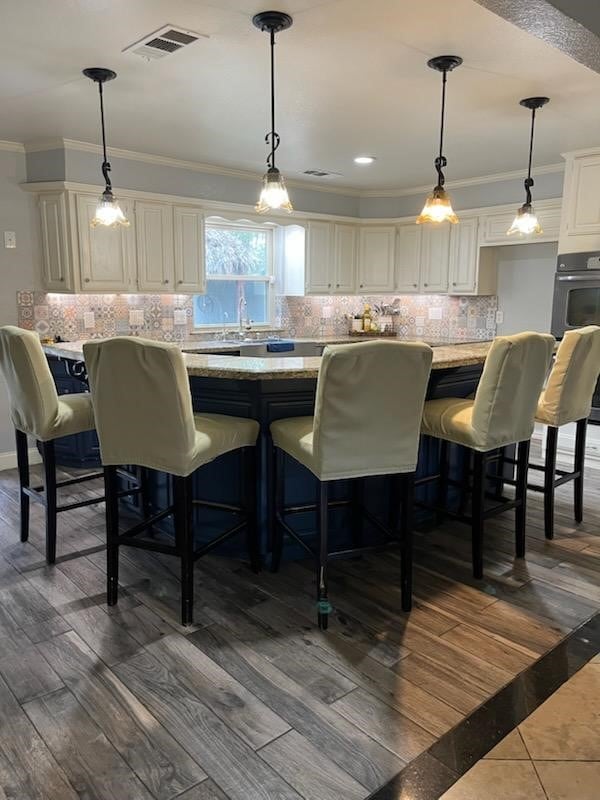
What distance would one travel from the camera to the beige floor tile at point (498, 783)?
160 centimetres

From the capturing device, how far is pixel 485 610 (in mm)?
2521

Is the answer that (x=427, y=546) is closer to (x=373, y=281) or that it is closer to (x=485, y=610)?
(x=485, y=610)

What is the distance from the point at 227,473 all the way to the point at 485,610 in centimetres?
135

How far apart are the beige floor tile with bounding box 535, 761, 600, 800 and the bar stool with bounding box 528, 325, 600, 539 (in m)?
1.70

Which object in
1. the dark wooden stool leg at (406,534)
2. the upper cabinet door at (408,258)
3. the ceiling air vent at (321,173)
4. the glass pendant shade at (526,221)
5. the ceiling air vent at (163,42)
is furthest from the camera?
the upper cabinet door at (408,258)

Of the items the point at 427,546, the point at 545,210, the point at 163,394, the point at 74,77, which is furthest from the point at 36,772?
the point at 545,210

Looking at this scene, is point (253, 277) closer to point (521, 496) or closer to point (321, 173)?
point (321, 173)

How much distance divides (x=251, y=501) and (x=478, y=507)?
42.1 inches

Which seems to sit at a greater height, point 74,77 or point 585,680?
point 74,77

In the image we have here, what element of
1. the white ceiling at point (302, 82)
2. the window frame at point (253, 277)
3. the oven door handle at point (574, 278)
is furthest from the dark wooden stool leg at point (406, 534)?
the window frame at point (253, 277)

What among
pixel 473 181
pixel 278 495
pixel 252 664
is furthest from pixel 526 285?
pixel 252 664

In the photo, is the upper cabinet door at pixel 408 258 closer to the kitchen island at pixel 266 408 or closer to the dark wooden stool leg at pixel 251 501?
the kitchen island at pixel 266 408

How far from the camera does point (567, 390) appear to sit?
313 cm

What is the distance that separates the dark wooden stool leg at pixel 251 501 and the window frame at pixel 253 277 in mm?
3128
